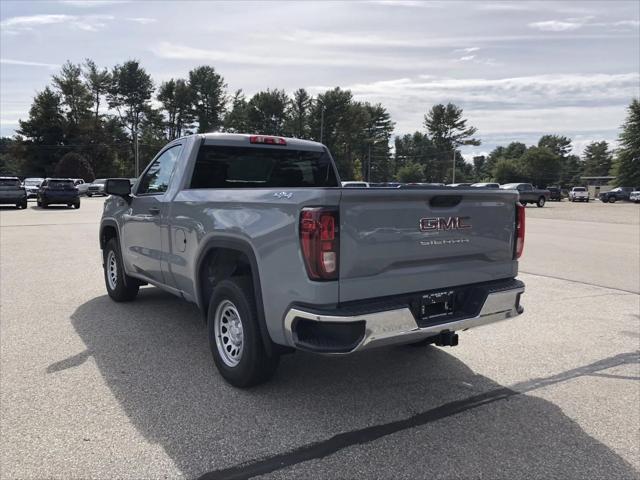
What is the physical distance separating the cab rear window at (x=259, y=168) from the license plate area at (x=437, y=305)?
238 centimetres

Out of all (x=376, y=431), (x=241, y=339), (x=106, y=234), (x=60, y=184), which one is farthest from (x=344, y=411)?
(x=60, y=184)

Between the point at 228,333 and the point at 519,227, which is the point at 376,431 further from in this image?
the point at 519,227

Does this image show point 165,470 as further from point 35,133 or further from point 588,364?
point 35,133

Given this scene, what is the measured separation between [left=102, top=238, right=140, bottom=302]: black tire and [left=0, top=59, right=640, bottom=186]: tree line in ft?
179

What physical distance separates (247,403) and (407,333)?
1271mm

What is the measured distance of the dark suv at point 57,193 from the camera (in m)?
27.5

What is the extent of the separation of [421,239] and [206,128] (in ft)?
277

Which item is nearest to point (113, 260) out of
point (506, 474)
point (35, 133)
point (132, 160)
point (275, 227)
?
point (275, 227)

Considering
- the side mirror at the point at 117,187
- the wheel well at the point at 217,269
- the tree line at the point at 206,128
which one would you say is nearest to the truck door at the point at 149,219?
the side mirror at the point at 117,187

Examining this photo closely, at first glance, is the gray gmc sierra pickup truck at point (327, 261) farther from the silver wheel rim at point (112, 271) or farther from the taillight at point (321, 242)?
the silver wheel rim at point (112, 271)

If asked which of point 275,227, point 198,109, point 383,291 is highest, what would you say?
point 198,109

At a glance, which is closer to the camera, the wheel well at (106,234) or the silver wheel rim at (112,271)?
the silver wheel rim at (112,271)

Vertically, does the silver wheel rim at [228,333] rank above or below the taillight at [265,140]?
below

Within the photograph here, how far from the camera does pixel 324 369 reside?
4.42 meters
